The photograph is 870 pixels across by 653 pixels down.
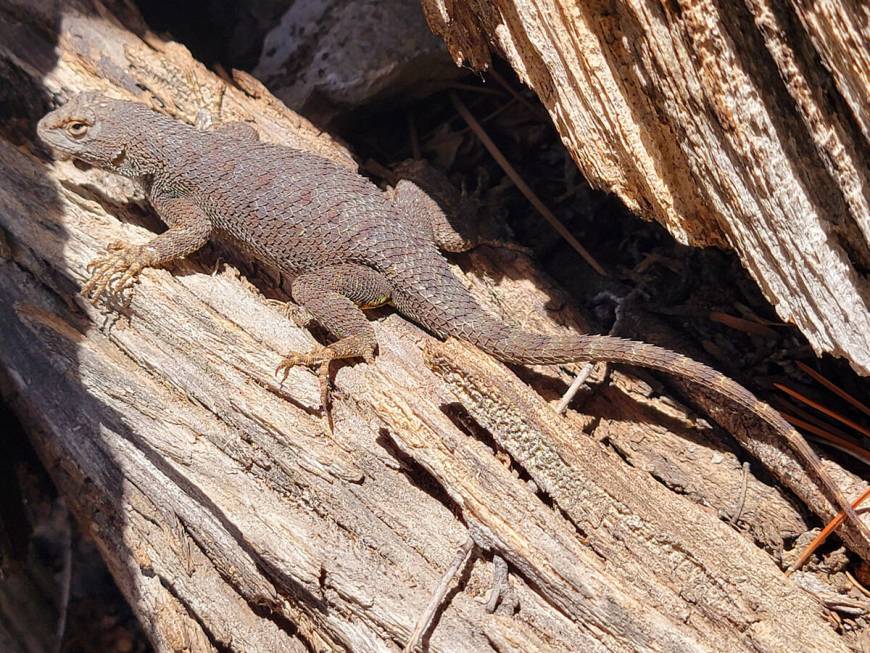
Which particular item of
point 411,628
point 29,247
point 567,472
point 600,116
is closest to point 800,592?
point 567,472

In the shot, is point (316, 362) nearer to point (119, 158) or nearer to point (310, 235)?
point (310, 235)

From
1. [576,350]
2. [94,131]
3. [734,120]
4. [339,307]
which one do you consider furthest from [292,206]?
[734,120]

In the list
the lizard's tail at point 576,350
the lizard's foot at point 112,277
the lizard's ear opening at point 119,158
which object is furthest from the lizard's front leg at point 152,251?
the lizard's tail at point 576,350

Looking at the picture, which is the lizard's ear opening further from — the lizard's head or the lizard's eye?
the lizard's eye

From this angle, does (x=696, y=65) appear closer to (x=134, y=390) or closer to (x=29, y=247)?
(x=134, y=390)

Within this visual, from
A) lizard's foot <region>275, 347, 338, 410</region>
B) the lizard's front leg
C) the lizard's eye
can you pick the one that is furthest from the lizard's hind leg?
the lizard's eye

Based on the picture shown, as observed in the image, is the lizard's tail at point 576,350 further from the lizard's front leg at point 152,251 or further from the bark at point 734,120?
the lizard's front leg at point 152,251
